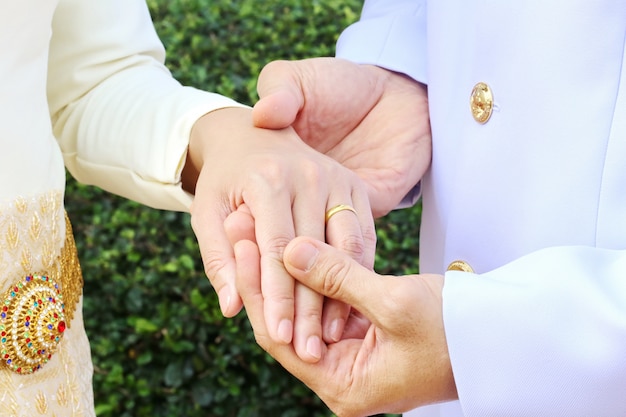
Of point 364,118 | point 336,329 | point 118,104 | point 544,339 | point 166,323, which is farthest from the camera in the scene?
point 166,323

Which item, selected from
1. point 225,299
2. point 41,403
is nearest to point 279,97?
point 225,299

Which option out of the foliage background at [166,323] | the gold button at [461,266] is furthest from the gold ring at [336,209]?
the foliage background at [166,323]

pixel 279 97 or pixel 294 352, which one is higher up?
pixel 279 97

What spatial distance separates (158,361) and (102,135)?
65.9 inches

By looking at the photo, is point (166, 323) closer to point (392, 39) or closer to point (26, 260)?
point (392, 39)

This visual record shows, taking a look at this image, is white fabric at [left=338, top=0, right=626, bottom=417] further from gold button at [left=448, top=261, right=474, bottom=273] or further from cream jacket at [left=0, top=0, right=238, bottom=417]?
cream jacket at [left=0, top=0, right=238, bottom=417]

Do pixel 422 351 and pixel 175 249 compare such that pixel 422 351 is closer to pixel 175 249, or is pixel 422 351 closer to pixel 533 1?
pixel 533 1

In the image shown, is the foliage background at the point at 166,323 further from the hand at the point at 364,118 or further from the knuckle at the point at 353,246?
the knuckle at the point at 353,246

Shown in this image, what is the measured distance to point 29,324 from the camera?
1.09 metres

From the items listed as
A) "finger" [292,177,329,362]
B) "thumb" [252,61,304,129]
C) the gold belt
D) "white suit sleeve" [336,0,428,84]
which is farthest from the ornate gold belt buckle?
"white suit sleeve" [336,0,428,84]

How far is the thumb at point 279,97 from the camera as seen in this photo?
1.39 metres

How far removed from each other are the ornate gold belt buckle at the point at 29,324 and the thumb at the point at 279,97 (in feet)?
Answer: 1.46

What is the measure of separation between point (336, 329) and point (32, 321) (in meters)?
0.40

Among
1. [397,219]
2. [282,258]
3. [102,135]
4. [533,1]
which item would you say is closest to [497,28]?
[533,1]
